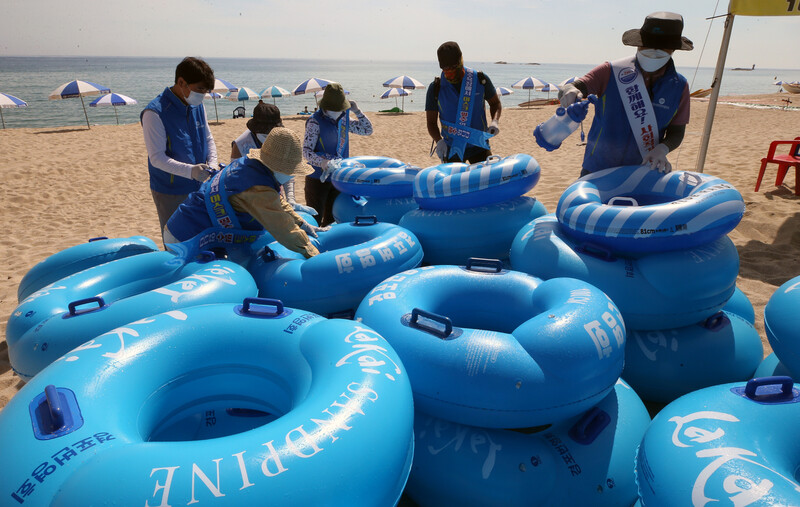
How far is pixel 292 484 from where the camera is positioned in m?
1.23

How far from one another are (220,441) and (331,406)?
33 centimetres

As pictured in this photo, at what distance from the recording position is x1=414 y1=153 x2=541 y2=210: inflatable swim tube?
3379mm

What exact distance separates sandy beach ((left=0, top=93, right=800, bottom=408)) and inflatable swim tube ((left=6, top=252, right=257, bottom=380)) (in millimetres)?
818

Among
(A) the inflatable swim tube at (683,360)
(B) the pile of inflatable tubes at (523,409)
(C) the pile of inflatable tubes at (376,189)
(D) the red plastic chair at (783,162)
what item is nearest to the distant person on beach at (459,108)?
(C) the pile of inflatable tubes at (376,189)

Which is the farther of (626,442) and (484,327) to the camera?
(484,327)

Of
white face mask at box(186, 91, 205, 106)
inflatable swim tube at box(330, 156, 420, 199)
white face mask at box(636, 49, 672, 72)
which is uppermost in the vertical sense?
white face mask at box(636, 49, 672, 72)

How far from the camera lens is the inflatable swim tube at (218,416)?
3.93ft

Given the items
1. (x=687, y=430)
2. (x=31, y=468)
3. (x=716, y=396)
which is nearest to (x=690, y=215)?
(x=716, y=396)

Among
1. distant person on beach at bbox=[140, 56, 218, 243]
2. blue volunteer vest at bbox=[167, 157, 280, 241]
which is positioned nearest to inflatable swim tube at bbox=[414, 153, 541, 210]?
blue volunteer vest at bbox=[167, 157, 280, 241]

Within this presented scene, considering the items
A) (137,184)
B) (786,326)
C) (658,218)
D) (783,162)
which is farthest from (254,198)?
(137,184)

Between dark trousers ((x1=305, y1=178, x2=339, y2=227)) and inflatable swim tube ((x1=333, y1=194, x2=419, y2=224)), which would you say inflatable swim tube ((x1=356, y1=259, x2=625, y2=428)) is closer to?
inflatable swim tube ((x1=333, y1=194, x2=419, y2=224))

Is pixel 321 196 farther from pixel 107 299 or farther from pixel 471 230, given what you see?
pixel 107 299

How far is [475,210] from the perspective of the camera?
3475mm

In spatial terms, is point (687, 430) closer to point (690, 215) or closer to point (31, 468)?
point (690, 215)
